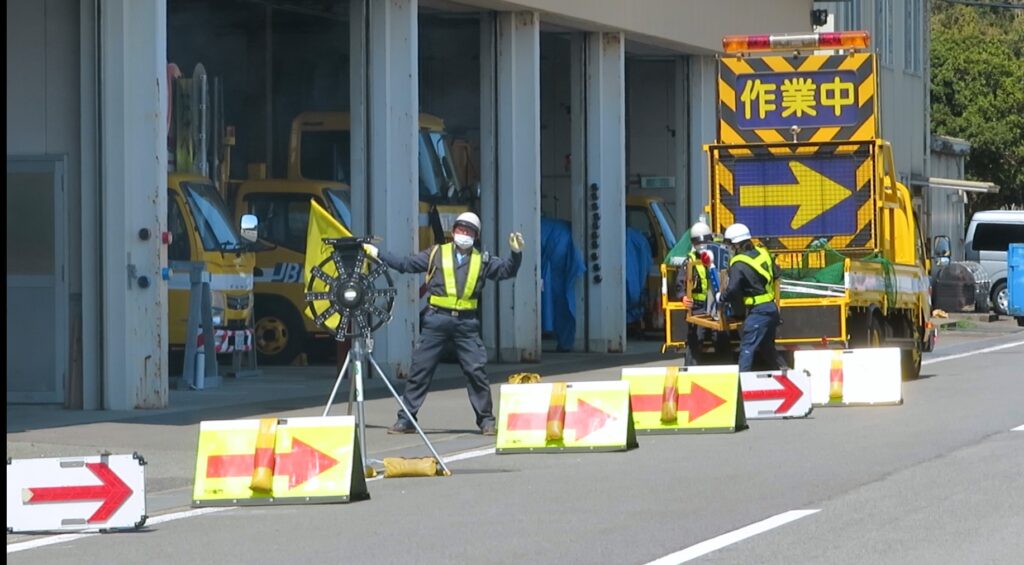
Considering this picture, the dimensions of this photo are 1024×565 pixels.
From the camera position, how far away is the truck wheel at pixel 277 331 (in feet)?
85.6

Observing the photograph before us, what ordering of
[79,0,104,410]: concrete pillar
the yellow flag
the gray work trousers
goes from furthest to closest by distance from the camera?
[79,0,104,410]: concrete pillar < the gray work trousers < the yellow flag

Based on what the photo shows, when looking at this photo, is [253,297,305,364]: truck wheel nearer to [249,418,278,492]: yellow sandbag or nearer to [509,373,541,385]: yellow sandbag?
[509,373,541,385]: yellow sandbag

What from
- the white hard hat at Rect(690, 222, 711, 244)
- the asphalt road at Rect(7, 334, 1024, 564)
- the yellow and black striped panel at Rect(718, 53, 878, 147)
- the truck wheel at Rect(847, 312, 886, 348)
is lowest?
the asphalt road at Rect(7, 334, 1024, 564)

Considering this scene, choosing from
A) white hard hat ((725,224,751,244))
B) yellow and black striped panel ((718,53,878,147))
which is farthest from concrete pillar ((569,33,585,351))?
white hard hat ((725,224,751,244))

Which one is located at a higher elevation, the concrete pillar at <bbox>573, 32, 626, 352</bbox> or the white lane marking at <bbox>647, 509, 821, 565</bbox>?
the concrete pillar at <bbox>573, 32, 626, 352</bbox>

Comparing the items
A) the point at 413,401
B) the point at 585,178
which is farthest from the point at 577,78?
the point at 413,401

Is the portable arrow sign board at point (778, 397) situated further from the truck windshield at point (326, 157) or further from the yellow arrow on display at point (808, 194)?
the truck windshield at point (326, 157)

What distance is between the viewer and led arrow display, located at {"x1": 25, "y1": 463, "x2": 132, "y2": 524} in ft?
38.2

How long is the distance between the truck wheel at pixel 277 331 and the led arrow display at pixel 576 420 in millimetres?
10610

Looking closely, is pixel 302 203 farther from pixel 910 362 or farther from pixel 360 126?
pixel 910 362

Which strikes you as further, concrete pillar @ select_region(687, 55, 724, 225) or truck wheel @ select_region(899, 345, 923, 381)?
concrete pillar @ select_region(687, 55, 724, 225)

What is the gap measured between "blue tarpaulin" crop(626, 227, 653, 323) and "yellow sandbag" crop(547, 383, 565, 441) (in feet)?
55.6

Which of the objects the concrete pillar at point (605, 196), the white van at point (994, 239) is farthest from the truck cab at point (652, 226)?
the white van at point (994, 239)

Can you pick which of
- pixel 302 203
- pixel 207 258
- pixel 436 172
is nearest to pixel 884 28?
pixel 436 172
